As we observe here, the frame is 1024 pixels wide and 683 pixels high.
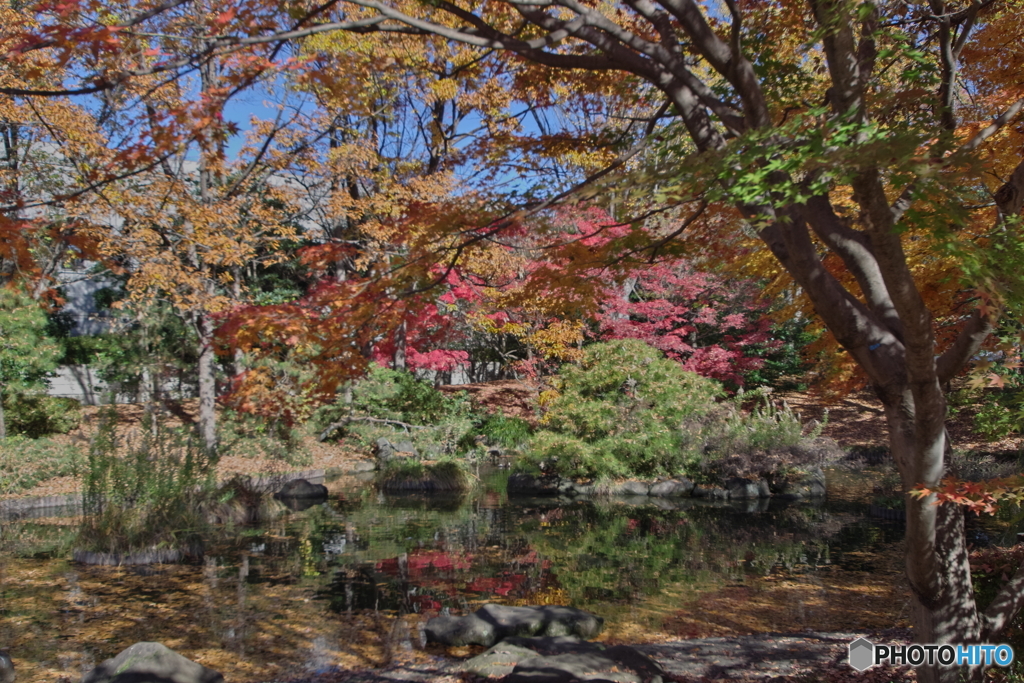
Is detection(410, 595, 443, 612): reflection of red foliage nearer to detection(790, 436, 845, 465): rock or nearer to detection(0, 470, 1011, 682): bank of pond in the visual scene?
detection(0, 470, 1011, 682): bank of pond

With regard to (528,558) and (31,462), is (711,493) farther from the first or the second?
(31,462)

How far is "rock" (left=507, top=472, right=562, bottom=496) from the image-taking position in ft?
36.9

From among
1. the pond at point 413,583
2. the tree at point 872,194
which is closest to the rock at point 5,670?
the pond at point 413,583

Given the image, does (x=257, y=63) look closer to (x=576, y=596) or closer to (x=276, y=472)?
(x=576, y=596)

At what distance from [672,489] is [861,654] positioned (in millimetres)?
7037

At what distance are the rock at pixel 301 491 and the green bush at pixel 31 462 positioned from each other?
8.85 feet

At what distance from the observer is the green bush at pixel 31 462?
31.6ft

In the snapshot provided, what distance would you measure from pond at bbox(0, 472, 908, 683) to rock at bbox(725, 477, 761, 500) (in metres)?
1.38

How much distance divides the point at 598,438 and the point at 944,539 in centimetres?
850

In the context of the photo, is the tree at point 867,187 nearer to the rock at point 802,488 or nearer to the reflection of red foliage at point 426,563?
the reflection of red foliage at point 426,563

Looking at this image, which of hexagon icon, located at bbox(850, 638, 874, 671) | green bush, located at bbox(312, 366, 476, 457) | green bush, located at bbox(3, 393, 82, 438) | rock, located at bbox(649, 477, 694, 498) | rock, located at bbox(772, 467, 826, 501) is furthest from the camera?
green bush, located at bbox(312, 366, 476, 457)

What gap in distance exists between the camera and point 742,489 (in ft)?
35.4

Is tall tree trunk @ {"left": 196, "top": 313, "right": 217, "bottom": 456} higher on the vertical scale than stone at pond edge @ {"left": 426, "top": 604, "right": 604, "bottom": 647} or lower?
higher

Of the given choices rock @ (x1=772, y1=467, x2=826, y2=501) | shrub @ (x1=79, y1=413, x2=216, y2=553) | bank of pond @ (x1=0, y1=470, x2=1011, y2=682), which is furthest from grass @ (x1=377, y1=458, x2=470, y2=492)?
rock @ (x1=772, y1=467, x2=826, y2=501)
